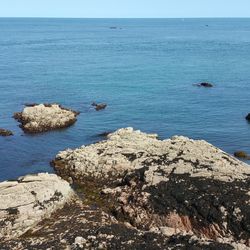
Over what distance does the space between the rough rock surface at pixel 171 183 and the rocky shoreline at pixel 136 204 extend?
0.08 m

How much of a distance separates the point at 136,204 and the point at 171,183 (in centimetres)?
402

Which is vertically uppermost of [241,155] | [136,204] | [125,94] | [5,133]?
[136,204]

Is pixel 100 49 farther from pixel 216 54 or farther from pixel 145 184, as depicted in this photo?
pixel 145 184

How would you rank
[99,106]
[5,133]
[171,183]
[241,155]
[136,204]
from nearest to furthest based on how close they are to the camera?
[136,204], [171,183], [241,155], [5,133], [99,106]

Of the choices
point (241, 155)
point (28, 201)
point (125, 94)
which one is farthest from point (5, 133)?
point (241, 155)

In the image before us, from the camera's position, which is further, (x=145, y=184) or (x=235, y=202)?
(x=145, y=184)

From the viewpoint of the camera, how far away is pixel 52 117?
7475 cm

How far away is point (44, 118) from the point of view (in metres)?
74.1

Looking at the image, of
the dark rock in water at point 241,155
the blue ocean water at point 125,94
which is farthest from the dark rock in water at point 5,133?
the dark rock in water at point 241,155

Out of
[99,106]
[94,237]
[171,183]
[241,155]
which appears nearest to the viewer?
[94,237]

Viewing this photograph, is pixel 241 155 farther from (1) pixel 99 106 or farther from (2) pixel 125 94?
(2) pixel 125 94

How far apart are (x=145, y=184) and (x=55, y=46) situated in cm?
15660

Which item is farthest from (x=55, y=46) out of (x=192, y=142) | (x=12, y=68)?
(x=192, y=142)

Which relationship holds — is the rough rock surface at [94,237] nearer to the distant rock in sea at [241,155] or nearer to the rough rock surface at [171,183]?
the rough rock surface at [171,183]
